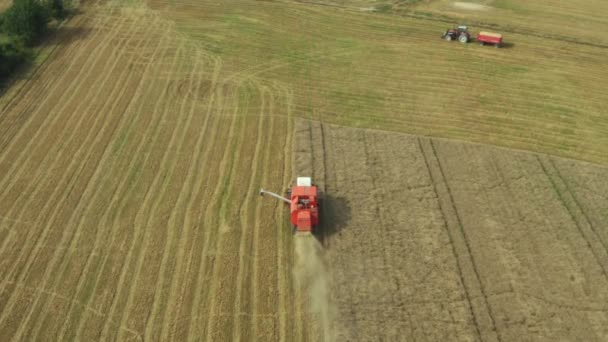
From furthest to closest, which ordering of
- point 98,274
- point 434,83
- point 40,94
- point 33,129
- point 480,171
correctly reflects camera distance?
point 434,83 < point 40,94 < point 33,129 < point 480,171 < point 98,274

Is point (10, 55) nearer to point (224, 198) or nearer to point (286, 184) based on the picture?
point (224, 198)

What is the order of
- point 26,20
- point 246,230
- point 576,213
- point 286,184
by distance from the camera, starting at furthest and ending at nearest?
point 26,20 → point 286,184 → point 576,213 → point 246,230

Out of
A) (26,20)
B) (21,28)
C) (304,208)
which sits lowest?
(304,208)

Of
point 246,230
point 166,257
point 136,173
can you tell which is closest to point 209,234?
point 246,230

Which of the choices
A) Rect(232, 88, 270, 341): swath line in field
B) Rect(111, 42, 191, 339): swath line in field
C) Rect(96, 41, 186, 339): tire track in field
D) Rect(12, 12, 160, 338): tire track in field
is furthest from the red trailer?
Rect(12, 12, 160, 338): tire track in field

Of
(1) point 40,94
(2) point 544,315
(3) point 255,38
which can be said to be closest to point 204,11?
(3) point 255,38

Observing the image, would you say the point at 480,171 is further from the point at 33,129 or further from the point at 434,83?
the point at 33,129

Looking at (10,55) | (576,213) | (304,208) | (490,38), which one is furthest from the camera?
(490,38)
